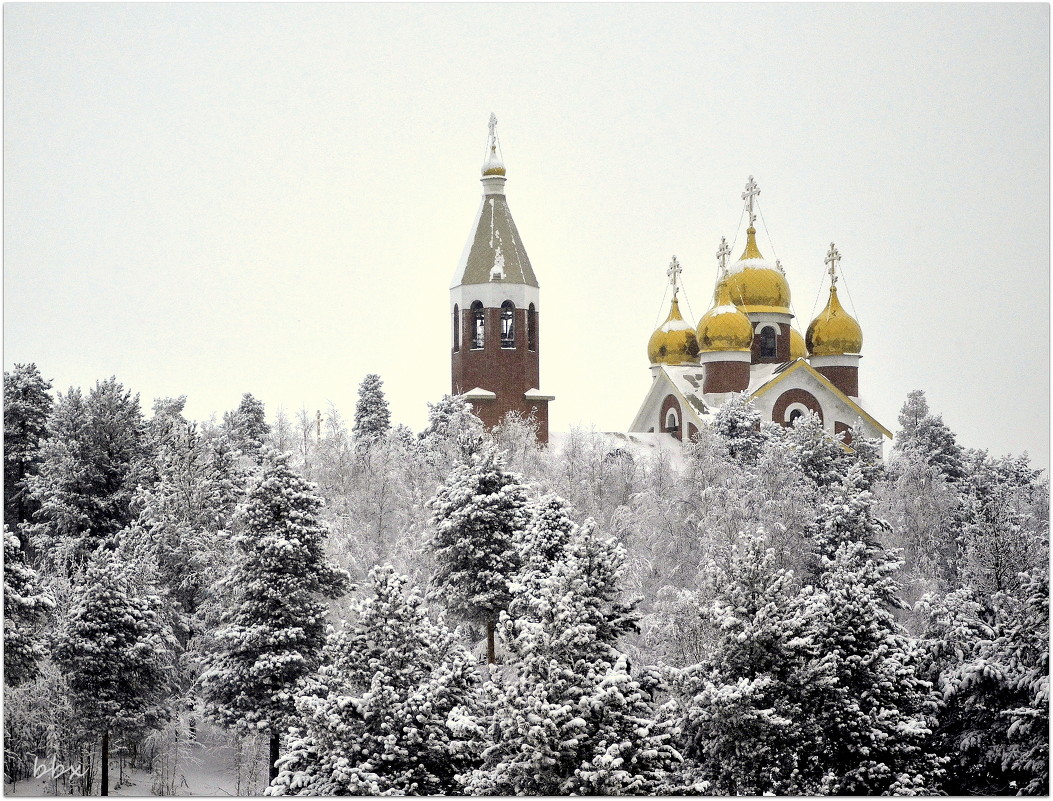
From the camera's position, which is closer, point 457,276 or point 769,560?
point 769,560

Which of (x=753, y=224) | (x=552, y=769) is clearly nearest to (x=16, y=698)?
(x=552, y=769)

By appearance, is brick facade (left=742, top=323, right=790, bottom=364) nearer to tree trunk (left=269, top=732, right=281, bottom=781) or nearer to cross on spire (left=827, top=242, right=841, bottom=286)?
cross on spire (left=827, top=242, right=841, bottom=286)

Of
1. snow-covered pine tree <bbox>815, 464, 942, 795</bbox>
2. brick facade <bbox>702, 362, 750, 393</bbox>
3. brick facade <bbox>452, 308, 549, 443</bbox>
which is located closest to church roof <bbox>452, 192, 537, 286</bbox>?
brick facade <bbox>452, 308, 549, 443</bbox>

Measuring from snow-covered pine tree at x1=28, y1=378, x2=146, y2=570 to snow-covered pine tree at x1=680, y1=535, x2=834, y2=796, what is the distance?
15819 mm

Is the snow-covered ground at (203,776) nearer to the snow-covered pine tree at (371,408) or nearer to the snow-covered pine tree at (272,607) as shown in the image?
the snow-covered pine tree at (272,607)

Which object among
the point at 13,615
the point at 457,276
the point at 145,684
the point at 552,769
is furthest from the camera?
the point at 457,276

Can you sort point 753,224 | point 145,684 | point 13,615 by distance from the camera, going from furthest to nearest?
point 753,224
point 145,684
point 13,615

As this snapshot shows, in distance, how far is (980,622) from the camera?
21047 mm

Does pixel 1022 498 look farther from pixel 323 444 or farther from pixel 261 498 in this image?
pixel 261 498

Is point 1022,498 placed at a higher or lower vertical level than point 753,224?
lower

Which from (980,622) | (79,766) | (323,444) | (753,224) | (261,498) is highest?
(753,224)

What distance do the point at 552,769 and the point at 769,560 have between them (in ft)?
16.0

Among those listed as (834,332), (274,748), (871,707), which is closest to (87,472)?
(274,748)

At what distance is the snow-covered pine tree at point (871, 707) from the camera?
1905cm
